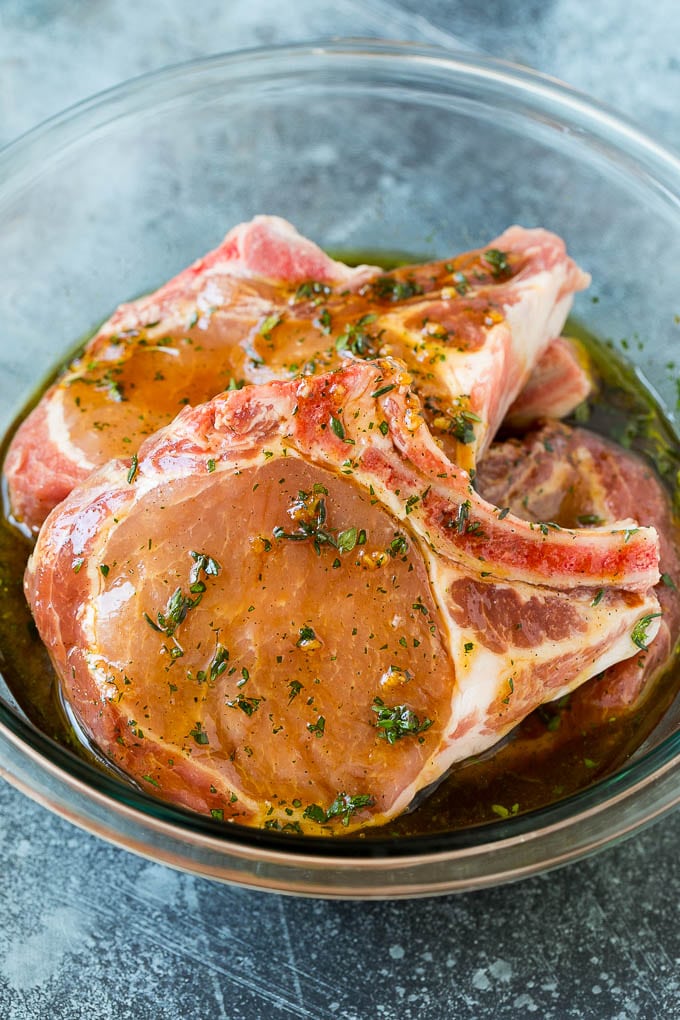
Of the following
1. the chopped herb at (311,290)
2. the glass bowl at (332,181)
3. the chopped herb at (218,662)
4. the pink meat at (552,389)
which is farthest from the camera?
the glass bowl at (332,181)

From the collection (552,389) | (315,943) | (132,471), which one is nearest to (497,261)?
(552,389)

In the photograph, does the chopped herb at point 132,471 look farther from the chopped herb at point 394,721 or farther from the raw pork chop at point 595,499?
the raw pork chop at point 595,499

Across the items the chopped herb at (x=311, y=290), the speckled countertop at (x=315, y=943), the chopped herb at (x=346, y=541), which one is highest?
the chopped herb at (x=311, y=290)

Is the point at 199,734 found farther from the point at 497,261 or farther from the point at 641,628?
the point at 497,261

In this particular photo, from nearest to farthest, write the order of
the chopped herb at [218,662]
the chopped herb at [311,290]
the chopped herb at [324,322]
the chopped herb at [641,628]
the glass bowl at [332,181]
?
1. the chopped herb at [218,662]
2. the chopped herb at [641,628]
3. the chopped herb at [324,322]
4. the chopped herb at [311,290]
5. the glass bowl at [332,181]

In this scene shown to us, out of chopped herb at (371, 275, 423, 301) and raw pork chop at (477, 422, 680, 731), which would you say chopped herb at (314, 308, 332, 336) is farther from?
raw pork chop at (477, 422, 680, 731)

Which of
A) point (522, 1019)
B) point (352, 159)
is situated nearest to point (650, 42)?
point (352, 159)

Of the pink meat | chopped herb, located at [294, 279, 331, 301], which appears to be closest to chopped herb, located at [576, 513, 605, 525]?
the pink meat

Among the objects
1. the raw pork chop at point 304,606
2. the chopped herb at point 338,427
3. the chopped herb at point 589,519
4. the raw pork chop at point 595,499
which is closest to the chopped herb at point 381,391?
the raw pork chop at point 304,606
